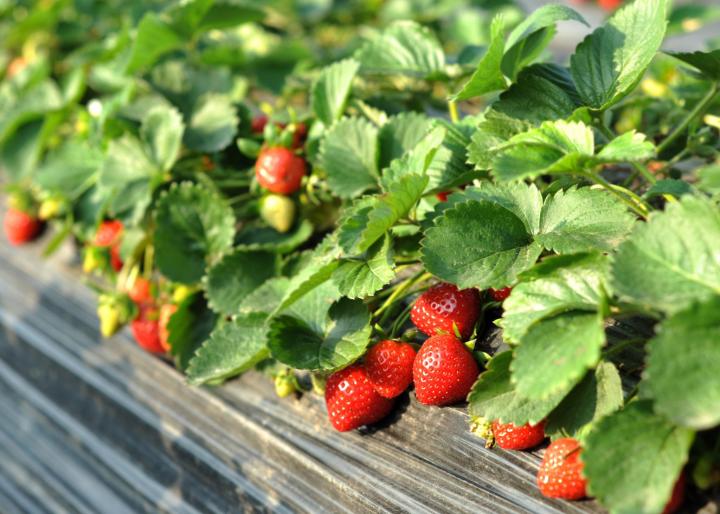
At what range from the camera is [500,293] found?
0.93m

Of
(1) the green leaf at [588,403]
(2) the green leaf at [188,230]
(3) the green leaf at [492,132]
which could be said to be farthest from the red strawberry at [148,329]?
(1) the green leaf at [588,403]

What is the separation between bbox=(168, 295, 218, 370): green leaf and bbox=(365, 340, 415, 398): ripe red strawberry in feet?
1.16

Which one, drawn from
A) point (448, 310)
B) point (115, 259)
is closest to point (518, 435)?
point (448, 310)

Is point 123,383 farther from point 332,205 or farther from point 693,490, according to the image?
point 693,490

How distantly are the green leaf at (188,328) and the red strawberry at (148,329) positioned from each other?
102mm

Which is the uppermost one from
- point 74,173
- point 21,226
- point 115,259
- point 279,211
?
point 279,211

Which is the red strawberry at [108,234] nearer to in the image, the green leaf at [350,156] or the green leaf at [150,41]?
the green leaf at [150,41]

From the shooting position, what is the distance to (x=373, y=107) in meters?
1.28

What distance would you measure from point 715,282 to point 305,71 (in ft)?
3.65

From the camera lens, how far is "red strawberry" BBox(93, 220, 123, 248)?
4.95 ft

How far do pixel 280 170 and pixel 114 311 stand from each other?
413 millimetres

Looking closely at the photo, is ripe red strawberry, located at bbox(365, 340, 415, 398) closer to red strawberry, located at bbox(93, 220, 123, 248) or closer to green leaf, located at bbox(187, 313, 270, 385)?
green leaf, located at bbox(187, 313, 270, 385)

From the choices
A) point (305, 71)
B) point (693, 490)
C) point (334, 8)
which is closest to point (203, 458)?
point (693, 490)

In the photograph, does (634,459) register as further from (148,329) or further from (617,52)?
(148,329)
